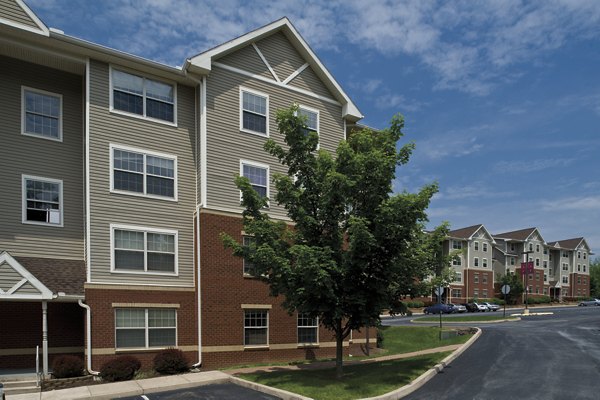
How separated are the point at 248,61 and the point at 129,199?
27.3ft

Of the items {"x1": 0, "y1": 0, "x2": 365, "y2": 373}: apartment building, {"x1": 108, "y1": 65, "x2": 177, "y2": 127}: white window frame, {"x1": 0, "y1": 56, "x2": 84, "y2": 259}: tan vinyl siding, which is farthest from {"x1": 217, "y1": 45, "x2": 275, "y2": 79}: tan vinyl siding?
{"x1": 0, "y1": 56, "x2": 84, "y2": 259}: tan vinyl siding

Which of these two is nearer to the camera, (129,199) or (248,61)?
(129,199)

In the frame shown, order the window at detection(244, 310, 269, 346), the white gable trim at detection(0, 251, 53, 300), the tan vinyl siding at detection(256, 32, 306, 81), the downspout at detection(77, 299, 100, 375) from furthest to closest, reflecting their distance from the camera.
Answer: the tan vinyl siding at detection(256, 32, 306, 81) → the window at detection(244, 310, 269, 346) → the downspout at detection(77, 299, 100, 375) → the white gable trim at detection(0, 251, 53, 300)

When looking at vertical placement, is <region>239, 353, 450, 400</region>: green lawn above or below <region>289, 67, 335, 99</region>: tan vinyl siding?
below

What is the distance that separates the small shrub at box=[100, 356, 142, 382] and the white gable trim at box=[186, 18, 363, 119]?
1189 centimetres

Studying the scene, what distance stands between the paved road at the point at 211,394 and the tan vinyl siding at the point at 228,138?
767 centimetres

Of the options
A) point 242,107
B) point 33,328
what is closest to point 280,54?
point 242,107

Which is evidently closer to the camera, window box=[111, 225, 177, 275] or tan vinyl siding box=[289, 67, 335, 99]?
window box=[111, 225, 177, 275]

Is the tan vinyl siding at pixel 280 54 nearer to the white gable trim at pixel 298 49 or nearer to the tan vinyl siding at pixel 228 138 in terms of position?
the white gable trim at pixel 298 49

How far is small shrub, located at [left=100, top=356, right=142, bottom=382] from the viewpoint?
16.5 m

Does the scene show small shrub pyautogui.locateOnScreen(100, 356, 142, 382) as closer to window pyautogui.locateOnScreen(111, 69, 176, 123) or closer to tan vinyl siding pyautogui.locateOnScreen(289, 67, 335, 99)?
window pyautogui.locateOnScreen(111, 69, 176, 123)

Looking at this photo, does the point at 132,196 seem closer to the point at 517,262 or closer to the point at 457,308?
the point at 457,308

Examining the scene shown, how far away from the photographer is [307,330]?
875 inches

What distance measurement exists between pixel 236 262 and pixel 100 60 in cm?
988
